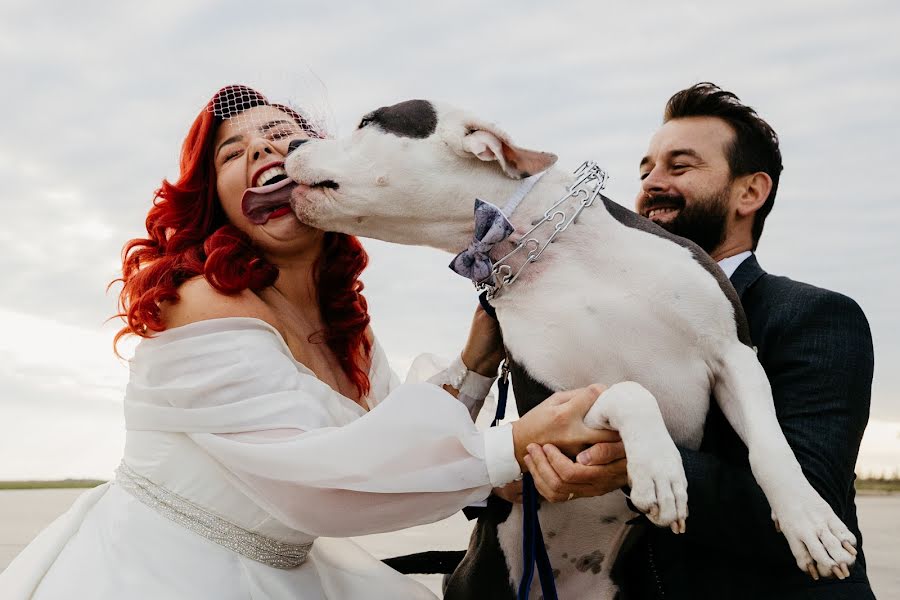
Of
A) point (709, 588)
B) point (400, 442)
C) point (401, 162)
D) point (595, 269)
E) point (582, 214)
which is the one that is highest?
point (401, 162)

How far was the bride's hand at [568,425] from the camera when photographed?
2.03 m

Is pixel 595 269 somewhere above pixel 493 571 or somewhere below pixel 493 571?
above

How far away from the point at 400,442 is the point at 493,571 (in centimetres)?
67

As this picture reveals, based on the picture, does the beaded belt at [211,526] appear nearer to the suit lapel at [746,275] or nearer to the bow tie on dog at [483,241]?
the bow tie on dog at [483,241]

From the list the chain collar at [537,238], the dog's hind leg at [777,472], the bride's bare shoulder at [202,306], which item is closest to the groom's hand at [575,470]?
the dog's hind leg at [777,472]

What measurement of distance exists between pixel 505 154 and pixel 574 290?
43 cm

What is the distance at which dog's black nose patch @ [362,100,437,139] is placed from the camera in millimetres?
2535

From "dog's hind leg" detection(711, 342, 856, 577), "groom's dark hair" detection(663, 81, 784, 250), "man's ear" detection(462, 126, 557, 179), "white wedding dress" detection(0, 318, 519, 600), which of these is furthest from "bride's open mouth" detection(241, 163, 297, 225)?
"groom's dark hair" detection(663, 81, 784, 250)

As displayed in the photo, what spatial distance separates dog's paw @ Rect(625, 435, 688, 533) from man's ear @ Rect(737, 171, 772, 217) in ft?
4.95

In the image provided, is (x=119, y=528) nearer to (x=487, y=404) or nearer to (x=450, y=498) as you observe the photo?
(x=450, y=498)

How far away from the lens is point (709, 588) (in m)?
2.38

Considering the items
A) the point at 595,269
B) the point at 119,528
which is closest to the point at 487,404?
the point at 595,269

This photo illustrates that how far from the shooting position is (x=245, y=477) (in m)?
2.28

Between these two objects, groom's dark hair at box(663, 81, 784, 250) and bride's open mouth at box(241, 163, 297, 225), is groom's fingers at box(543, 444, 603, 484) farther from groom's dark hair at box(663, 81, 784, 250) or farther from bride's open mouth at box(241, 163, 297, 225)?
groom's dark hair at box(663, 81, 784, 250)
